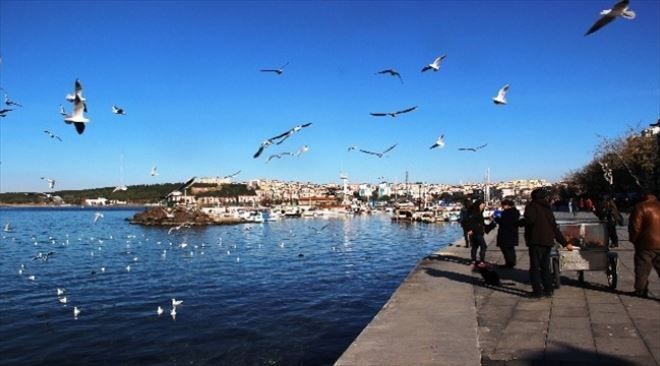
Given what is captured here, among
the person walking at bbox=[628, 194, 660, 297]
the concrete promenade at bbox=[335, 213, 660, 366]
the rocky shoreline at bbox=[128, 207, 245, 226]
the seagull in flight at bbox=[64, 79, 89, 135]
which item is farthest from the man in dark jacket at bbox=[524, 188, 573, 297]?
the rocky shoreline at bbox=[128, 207, 245, 226]

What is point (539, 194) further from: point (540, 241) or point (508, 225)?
point (508, 225)

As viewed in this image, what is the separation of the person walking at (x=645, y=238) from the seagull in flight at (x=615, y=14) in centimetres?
435

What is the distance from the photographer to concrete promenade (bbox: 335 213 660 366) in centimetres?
645

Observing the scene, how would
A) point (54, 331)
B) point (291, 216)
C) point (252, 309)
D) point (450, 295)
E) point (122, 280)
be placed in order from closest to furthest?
point (450, 295) → point (54, 331) → point (252, 309) → point (122, 280) → point (291, 216)

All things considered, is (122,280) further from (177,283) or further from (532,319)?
(532,319)

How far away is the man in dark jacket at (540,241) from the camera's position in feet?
32.3

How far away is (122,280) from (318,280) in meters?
8.65

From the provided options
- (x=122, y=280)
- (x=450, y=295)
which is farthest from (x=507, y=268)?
(x=122, y=280)

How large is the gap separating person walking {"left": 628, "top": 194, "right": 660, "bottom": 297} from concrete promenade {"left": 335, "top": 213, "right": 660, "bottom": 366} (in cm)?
41

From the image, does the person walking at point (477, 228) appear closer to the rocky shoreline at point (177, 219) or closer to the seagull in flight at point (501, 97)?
the seagull in flight at point (501, 97)

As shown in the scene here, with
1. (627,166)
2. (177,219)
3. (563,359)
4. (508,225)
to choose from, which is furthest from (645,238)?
(177,219)

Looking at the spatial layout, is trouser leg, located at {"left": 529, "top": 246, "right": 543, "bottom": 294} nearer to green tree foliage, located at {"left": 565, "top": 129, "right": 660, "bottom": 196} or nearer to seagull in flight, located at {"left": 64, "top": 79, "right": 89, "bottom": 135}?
seagull in flight, located at {"left": 64, "top": 79, "right": 89, "bottom": 135}

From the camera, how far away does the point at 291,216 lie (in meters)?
141

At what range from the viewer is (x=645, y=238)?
9.62m
